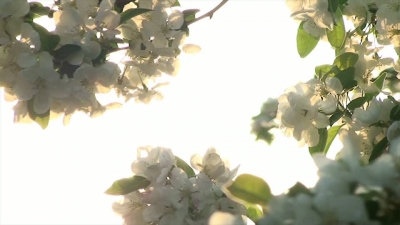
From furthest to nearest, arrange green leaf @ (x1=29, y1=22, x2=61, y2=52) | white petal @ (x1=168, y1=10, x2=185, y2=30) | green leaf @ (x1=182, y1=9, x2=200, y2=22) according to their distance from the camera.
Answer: green leaf @ (x1=182, y1=9, x2=200, y2=22) < white petal @ (x1=168, y1=10, x2=185, y2=30) < green leaf @ (x1=29, y1=22, x2=61, y2=52)

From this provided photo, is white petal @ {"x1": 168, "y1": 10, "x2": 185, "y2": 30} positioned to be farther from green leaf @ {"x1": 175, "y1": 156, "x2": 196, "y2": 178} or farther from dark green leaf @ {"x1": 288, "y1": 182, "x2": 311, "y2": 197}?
dark green leaf @ {"x1": 288, "y1": 182, "x2": 311, "y2": 197}

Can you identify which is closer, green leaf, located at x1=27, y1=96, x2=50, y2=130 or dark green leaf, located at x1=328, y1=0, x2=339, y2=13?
green leaf, located at x1=27, y1=96, x2=50, y2=130

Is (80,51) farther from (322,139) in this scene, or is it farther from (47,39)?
(322,139)

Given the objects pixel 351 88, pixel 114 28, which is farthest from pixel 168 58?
pixel 351 88

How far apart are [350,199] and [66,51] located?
2.77ft

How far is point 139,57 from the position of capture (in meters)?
1.54

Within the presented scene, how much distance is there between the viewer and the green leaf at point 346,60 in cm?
152

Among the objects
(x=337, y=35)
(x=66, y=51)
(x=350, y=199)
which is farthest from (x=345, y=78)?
(x=350, y=199)

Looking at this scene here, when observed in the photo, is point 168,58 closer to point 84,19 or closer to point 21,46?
point 84,19

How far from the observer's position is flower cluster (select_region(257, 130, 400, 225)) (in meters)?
0.67

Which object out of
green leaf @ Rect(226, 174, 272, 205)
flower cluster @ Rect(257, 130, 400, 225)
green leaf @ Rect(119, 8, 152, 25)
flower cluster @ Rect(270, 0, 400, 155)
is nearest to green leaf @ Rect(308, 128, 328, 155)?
flower cluster @ Rect(270, 0, 400, 155)

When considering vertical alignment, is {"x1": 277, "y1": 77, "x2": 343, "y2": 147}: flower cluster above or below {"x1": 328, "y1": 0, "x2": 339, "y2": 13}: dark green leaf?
below

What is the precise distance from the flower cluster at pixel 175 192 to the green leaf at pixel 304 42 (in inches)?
19.4

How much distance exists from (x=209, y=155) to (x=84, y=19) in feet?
1.45
